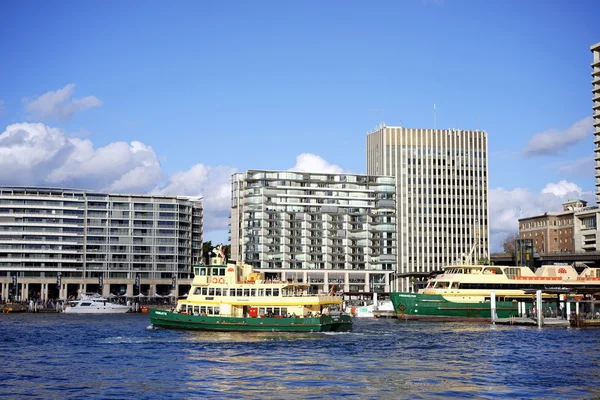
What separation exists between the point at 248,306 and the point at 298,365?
88.8 feet

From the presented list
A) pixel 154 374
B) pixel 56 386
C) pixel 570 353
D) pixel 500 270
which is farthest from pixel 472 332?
pixel 56 386

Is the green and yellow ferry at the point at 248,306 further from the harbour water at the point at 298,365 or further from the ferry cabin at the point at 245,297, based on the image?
the harbour water at the point at 298,365

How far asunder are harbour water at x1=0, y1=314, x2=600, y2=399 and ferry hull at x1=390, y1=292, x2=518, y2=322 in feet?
95.8

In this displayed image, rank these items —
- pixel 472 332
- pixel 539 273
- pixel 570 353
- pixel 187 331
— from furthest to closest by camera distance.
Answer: pixel 539 273 → pixel 472 332 → pixel 187 331 → pixel 570 353

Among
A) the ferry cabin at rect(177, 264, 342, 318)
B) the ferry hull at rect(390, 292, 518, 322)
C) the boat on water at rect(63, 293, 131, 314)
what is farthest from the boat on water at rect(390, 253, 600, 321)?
the boat on water at rect(63, 293, 131, 314)

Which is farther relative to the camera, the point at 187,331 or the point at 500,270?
the point at 500,270

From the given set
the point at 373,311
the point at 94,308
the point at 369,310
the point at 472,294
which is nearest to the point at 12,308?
the point at 94,308

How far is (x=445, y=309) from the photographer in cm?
11944

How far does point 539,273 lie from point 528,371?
77857 millimetres

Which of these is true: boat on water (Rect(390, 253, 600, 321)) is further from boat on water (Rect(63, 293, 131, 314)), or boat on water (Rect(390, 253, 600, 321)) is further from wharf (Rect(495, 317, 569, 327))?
boat on water (Rect(63, 293, 131, 314))

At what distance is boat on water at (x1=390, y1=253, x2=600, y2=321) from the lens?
120 metres

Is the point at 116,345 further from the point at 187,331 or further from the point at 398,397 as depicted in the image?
the point at 398,397

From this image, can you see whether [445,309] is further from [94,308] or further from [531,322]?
[94,308]

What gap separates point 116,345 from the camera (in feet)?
244
